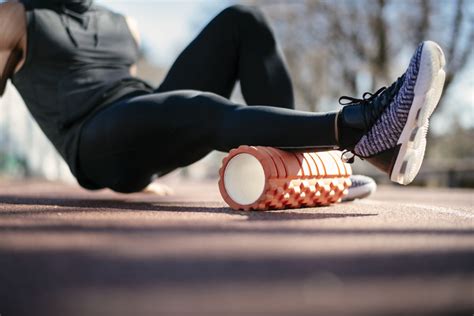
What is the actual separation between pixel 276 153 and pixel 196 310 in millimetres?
950

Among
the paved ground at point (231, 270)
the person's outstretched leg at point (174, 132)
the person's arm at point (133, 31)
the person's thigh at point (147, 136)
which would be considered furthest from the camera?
the person's arm at point (133, 31)

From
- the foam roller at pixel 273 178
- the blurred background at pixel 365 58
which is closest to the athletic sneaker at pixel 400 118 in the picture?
the foam roller at pixel 273 178

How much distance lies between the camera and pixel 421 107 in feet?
4.46

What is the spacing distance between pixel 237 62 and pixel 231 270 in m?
1.50

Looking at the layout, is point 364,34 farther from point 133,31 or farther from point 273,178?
point 273,178

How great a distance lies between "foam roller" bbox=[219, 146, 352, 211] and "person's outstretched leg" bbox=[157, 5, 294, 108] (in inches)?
14.2

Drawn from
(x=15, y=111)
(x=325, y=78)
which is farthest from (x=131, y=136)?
(x=325, y=78)

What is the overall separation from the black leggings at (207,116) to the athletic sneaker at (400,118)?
0.07 metres

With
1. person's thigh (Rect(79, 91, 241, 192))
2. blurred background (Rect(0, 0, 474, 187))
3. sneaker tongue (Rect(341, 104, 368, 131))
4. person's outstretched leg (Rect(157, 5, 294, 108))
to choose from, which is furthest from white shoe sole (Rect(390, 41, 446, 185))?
blurred background (Rect(0, 0, 474, 187))

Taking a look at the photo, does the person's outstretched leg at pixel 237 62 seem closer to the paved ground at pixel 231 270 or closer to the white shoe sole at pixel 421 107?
the white shoe sole at pixel 421 107

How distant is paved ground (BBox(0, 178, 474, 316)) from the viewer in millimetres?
690

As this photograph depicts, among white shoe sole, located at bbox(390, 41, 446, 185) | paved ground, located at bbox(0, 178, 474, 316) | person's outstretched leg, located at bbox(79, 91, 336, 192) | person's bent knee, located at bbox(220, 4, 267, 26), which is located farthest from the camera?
person's bent knee, located at bbox(220, 4, 267, 26)

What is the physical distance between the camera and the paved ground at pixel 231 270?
690 mm

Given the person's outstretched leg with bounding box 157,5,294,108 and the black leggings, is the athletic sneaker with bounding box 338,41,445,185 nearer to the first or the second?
the black leggings
